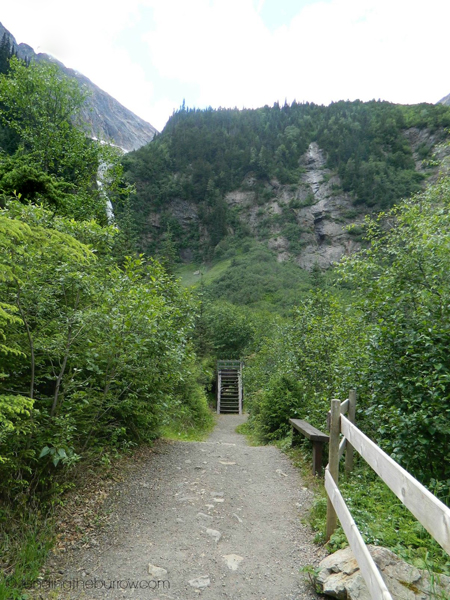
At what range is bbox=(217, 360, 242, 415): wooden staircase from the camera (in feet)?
65.5

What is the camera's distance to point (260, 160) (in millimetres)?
72062

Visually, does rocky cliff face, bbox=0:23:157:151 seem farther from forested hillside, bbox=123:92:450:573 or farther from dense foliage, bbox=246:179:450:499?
dense foliage, bbox=246:179:450:499

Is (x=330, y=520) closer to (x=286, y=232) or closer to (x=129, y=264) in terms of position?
(x=129, y=264)

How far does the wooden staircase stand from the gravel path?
47.2 ft

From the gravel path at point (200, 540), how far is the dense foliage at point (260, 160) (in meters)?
58.2

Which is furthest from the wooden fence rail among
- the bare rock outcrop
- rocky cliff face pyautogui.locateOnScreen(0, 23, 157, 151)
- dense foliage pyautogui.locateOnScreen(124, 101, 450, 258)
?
rocky cliff face pyautogui.locateOnScreen(0, 23, 157, 151)

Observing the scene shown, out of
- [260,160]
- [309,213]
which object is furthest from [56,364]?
[260,160]

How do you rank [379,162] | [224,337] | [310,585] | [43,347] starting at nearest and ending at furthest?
[310,585] → [43,347] → [224,337] → [379,162]

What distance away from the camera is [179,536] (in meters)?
3.61

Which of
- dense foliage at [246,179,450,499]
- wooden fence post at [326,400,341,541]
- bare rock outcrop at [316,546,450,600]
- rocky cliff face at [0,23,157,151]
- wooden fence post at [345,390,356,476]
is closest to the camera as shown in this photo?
bare rock outcrop at [316,546,450,600]

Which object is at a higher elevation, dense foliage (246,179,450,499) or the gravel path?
dense foliage (246,179,450,499)

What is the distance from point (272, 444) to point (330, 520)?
507 cm

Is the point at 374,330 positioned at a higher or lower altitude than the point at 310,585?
higher

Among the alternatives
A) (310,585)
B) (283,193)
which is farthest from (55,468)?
(283,193)
